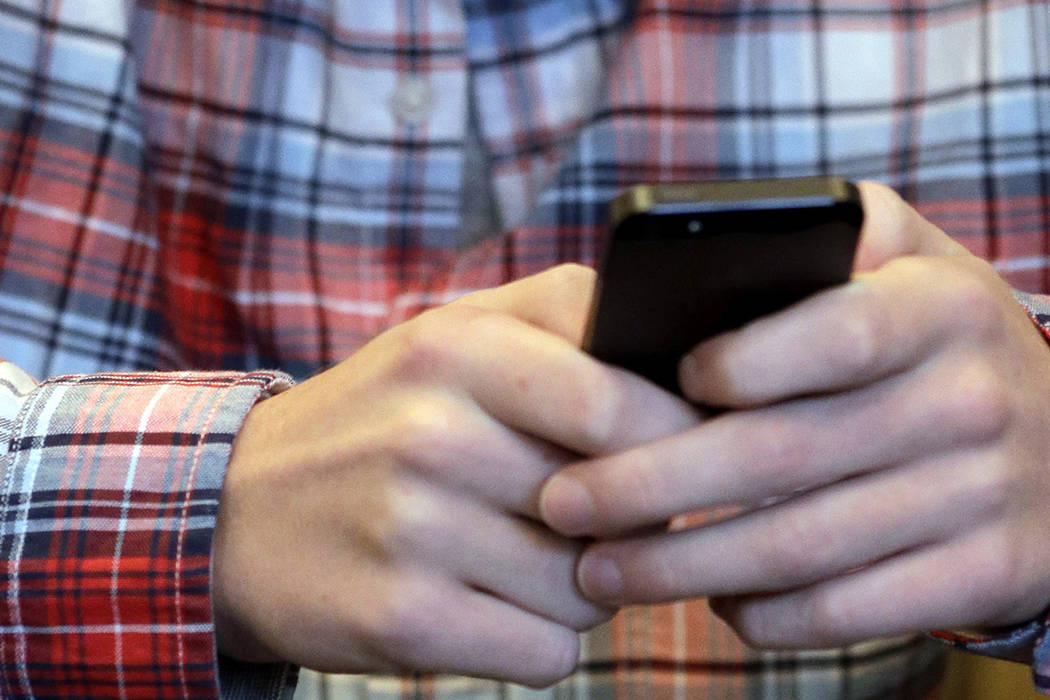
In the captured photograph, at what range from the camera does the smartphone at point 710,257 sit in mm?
220

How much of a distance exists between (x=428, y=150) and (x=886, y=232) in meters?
0.33

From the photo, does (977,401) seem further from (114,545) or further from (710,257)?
(114,545)

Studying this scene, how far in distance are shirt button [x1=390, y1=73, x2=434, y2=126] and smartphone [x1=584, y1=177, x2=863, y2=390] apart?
0.34m

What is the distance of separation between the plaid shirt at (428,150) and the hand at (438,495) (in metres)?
0.25

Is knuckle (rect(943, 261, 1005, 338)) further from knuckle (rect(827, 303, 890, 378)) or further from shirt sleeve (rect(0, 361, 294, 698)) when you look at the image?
shirt sleeve (rect(0, 361, 294, 698))

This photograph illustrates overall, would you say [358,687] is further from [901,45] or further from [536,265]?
[901,45]

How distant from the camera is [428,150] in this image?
57 centimetres

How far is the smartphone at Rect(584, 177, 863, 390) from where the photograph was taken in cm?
22

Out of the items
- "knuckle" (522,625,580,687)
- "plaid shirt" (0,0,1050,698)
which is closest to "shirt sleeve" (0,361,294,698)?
"knuckle" (522,625,580,687)

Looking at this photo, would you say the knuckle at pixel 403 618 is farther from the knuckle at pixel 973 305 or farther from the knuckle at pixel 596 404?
the knuckle at pixel 973 305

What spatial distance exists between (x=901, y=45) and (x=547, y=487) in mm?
452

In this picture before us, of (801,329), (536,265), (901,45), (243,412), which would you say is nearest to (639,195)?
(801,329)

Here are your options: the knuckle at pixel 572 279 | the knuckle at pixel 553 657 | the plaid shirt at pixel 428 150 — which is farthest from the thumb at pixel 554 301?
the plaid shirt at pixel 428 150

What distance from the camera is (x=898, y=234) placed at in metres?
0.31
